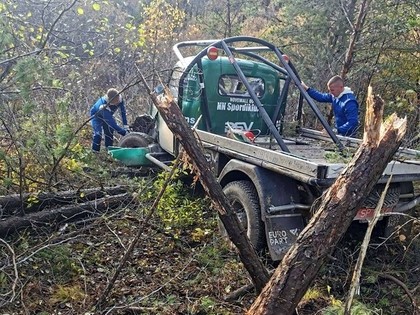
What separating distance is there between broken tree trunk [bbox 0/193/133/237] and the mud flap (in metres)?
1.96

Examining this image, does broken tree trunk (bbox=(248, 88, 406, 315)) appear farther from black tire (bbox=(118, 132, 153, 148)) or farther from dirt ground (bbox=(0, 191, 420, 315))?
black tire (bbox=(118, 132, 153, 148))

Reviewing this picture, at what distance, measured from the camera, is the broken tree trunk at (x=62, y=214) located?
4.50m

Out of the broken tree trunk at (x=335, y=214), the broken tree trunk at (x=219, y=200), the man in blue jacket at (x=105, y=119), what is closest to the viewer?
the broken tree trunk at (x=335, y=214)

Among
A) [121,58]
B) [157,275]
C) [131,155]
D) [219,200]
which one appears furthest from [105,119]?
[121,58]

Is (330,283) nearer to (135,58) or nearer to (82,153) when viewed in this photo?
(82,153)

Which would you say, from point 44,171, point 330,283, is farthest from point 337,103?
point 44,171

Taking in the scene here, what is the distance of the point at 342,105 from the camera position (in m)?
6.96

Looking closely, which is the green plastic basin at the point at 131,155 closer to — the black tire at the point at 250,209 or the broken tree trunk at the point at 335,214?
the black tire at the point at 250,209

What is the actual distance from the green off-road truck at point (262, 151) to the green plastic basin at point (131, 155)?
17 millimetres

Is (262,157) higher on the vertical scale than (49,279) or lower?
higher

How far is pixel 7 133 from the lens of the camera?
4.85 metres

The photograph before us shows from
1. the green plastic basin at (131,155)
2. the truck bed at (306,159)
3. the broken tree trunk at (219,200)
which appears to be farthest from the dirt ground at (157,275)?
the green plastic basin at (131,155)

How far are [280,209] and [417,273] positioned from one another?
1536 millimetres

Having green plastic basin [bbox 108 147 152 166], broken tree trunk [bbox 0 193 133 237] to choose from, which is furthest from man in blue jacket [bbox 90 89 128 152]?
broken tree trunk [bbox 0 193 133 237]
